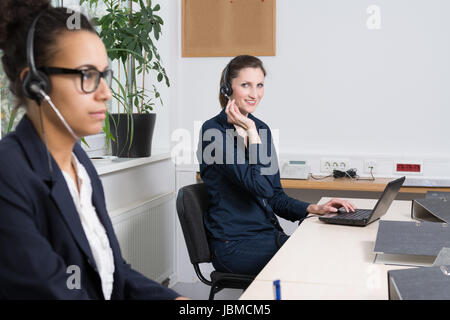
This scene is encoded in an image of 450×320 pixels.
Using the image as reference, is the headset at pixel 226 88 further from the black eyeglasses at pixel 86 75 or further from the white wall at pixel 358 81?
the black eyeglasses at pixel 86 75

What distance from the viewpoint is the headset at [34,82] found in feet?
3.09

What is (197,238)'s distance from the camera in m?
1.94

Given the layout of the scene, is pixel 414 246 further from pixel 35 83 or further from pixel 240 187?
pixel 35 83

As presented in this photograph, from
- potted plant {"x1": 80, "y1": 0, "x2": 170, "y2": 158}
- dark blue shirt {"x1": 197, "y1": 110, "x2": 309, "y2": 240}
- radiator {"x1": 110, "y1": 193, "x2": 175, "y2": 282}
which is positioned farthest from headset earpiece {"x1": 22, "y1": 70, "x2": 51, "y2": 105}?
radiator {"x1": 110, "y1": 193, "x2": 175, "y2": 282}

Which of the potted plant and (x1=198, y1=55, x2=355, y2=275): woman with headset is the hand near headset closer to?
(x1=198, y1=55, x2=355, y2=275): woman with headset

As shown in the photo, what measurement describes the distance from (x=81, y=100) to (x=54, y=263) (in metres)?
0.31

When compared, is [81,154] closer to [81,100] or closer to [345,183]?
[81,100]

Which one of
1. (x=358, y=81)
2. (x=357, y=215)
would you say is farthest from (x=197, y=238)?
(x=358, y=81)

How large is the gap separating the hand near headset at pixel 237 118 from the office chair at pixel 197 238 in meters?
0.33

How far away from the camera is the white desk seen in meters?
1.16

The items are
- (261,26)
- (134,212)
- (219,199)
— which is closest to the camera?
(219,199)

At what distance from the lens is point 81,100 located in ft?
3.25

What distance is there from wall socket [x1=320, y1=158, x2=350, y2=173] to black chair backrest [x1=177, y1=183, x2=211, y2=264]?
1.29m
